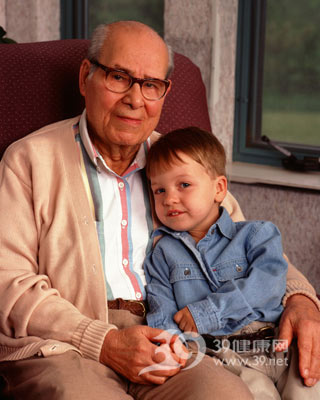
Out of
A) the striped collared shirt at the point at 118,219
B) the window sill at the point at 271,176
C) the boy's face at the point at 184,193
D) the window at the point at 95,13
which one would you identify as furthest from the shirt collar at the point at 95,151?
the window at the point at 95,13

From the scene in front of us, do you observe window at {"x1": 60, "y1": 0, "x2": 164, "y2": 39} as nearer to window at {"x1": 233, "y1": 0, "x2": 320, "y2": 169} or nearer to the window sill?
window at {"x1": 233, "y1": 0, "x2": 320, "y2": 169}

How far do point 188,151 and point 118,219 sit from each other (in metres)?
0.30

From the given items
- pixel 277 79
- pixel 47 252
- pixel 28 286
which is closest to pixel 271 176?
pixel 277 79

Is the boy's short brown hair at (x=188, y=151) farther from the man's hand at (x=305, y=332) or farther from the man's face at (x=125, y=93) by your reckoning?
the man's hand at (x=305, y=332)

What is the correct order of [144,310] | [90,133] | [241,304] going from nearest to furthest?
1. [241,304]
2. [144,310]
3. [90,133]

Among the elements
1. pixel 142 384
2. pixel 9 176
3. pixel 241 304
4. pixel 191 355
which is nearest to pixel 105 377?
pixel 142 384

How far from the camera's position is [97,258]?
5.44 ft

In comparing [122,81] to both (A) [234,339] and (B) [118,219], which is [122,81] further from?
(A) [234,339]

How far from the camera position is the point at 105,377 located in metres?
1.45

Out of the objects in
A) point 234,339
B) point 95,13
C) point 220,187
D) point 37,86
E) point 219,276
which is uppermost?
point 95,13

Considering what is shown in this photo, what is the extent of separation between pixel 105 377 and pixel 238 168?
168 cm

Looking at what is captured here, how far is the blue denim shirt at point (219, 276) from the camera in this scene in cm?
160

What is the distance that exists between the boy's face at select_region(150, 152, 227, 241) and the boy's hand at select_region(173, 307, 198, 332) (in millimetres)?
254

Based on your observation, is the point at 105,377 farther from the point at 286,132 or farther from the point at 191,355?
the point at 286,132
